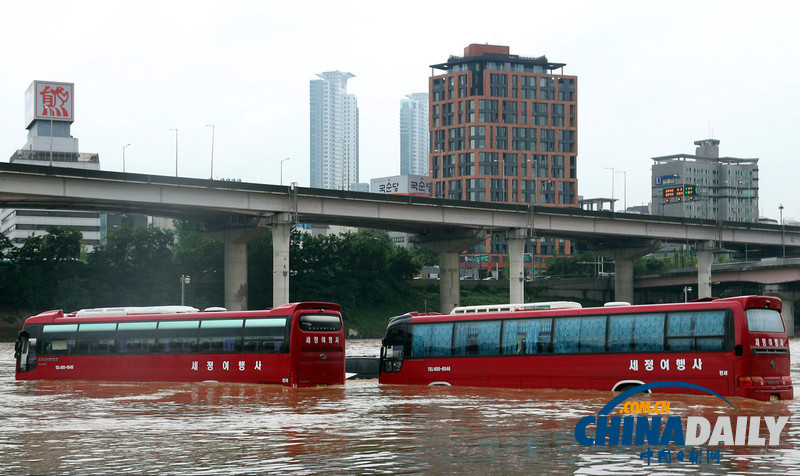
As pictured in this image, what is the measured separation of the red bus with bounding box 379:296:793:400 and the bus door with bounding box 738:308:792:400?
0.09 ft

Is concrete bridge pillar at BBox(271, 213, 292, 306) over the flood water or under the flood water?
over

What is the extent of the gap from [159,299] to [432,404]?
8372 cm

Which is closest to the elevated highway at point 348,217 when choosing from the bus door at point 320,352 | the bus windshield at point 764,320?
the bus door at point 320,352

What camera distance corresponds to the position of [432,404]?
30719mm

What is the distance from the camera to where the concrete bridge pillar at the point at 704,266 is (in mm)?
121312

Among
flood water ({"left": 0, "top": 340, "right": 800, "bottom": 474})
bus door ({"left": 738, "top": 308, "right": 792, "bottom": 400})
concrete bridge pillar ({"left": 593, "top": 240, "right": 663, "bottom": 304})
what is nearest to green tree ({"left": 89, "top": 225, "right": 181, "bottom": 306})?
concrete bridge pillar ({"left": 593, "top": 240, "right": 663, "bottom": 304})

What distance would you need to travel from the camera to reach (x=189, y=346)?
3947 centimetres

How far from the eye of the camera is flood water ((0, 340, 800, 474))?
697 inches

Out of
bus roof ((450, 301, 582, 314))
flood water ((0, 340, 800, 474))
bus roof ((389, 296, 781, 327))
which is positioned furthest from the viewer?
bus roof ((450, 301, 582, 314))

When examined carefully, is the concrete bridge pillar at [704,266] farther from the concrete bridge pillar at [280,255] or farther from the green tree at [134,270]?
the green tree at [134,270]

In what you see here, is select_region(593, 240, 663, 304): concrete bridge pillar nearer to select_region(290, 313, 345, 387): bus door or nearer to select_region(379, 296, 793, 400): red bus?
→ select_region(379, 296, 793, 400): red bus

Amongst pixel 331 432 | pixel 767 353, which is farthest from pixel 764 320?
pixel 331 432

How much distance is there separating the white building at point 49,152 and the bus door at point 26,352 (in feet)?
454

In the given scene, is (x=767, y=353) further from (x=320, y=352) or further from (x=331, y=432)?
(x=320, y=352)
